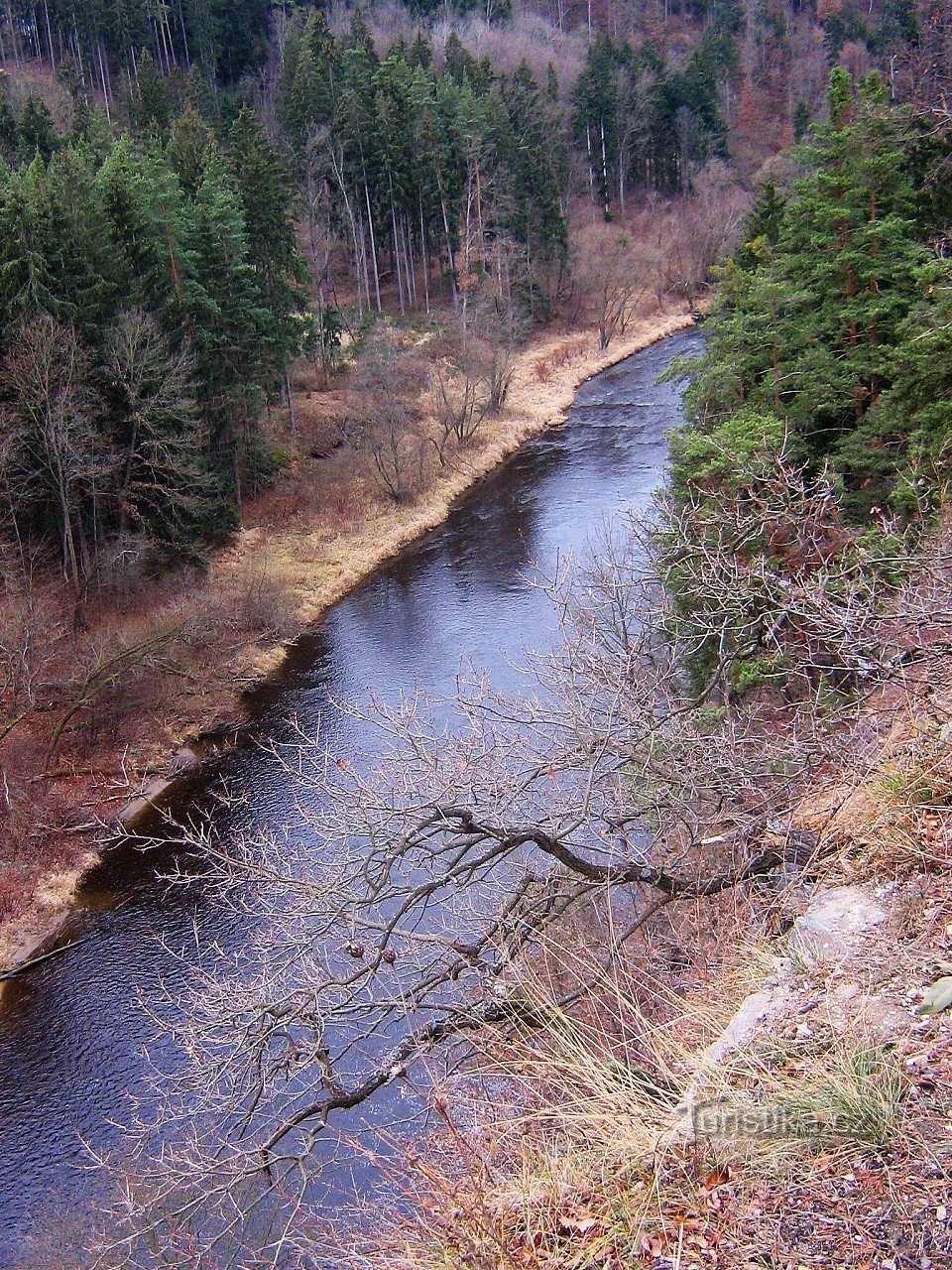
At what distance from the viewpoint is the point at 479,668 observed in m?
20.6

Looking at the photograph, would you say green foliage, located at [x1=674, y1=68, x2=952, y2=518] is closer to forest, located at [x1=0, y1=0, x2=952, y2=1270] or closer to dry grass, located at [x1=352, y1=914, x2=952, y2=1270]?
forest, located at [x1=0, y1=0, x2=952, y2=1270]

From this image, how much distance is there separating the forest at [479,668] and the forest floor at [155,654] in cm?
12

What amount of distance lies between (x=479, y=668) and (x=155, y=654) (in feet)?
22.3

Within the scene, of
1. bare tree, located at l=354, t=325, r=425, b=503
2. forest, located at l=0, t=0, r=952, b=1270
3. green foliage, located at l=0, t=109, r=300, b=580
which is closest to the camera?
forest, located at l=0, t=0, r=952, b=1270

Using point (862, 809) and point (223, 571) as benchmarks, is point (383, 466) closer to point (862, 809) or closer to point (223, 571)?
point (223, 571)

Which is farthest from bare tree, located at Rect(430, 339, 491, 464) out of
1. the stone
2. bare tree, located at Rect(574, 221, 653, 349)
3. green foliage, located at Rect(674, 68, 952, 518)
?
the stone

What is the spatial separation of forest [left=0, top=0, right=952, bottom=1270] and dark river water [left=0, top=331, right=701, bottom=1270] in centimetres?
22

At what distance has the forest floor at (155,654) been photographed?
1748 cm

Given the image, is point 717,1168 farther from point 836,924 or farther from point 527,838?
point 527,838

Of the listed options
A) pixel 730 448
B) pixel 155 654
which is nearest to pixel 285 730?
pixel 155 654

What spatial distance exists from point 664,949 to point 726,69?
263ft

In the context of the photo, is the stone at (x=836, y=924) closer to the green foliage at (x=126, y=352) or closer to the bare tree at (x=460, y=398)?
the green foliage at (x=126, y=352)

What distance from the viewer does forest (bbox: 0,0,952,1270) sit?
4668 millimetres

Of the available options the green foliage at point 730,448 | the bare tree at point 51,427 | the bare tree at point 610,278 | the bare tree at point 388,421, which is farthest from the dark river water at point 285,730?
the bare tree at point 610,278
